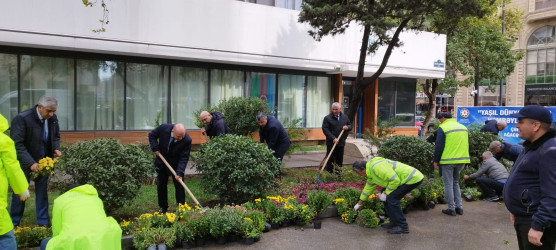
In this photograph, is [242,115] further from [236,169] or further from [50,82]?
[50,82]

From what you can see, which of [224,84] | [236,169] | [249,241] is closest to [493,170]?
[236,169]

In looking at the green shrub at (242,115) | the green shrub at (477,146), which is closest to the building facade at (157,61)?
the green shrub at (242,115)

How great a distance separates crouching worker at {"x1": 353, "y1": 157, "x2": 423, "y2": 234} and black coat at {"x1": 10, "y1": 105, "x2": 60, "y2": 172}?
4373mm

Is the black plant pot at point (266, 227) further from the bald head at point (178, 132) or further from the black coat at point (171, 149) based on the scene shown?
Answer: the bald head at point (178, 132)

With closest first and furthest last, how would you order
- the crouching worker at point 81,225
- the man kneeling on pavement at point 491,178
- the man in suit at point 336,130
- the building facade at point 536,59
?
the crouching worker at point 81,225, the man kneeling on pavement at point 491,178, the man in suit at point 336,130, the building facade at point 536,59

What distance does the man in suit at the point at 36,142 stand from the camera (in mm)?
5273

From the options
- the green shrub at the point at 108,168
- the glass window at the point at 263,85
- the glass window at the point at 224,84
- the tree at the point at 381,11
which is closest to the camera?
the green shrub at the point at 108,168

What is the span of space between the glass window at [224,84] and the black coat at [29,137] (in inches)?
361

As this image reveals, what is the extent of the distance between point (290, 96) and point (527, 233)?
13.5 metres

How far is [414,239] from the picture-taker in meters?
5.94

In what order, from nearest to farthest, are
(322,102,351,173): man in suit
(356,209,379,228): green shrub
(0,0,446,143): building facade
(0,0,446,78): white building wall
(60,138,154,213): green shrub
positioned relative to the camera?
1. (60,138,154,213): green shrub
2. (356,209,379,228): green shrub
3. (322,102,351,173): man in suit
4. (0,0,446,78): white building wall
5. (0,0,446,143): building facade

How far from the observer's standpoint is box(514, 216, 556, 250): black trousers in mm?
3156

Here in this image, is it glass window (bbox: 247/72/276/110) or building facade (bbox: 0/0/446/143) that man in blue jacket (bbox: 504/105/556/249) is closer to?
building facade (bbox: 0/0/446/143)

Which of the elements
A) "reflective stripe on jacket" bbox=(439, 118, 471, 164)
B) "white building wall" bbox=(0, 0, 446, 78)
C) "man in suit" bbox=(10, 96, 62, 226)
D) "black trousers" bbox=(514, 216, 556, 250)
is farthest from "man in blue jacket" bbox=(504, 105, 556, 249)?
"white building wall" bbox=(0, 0, 446, 78)
